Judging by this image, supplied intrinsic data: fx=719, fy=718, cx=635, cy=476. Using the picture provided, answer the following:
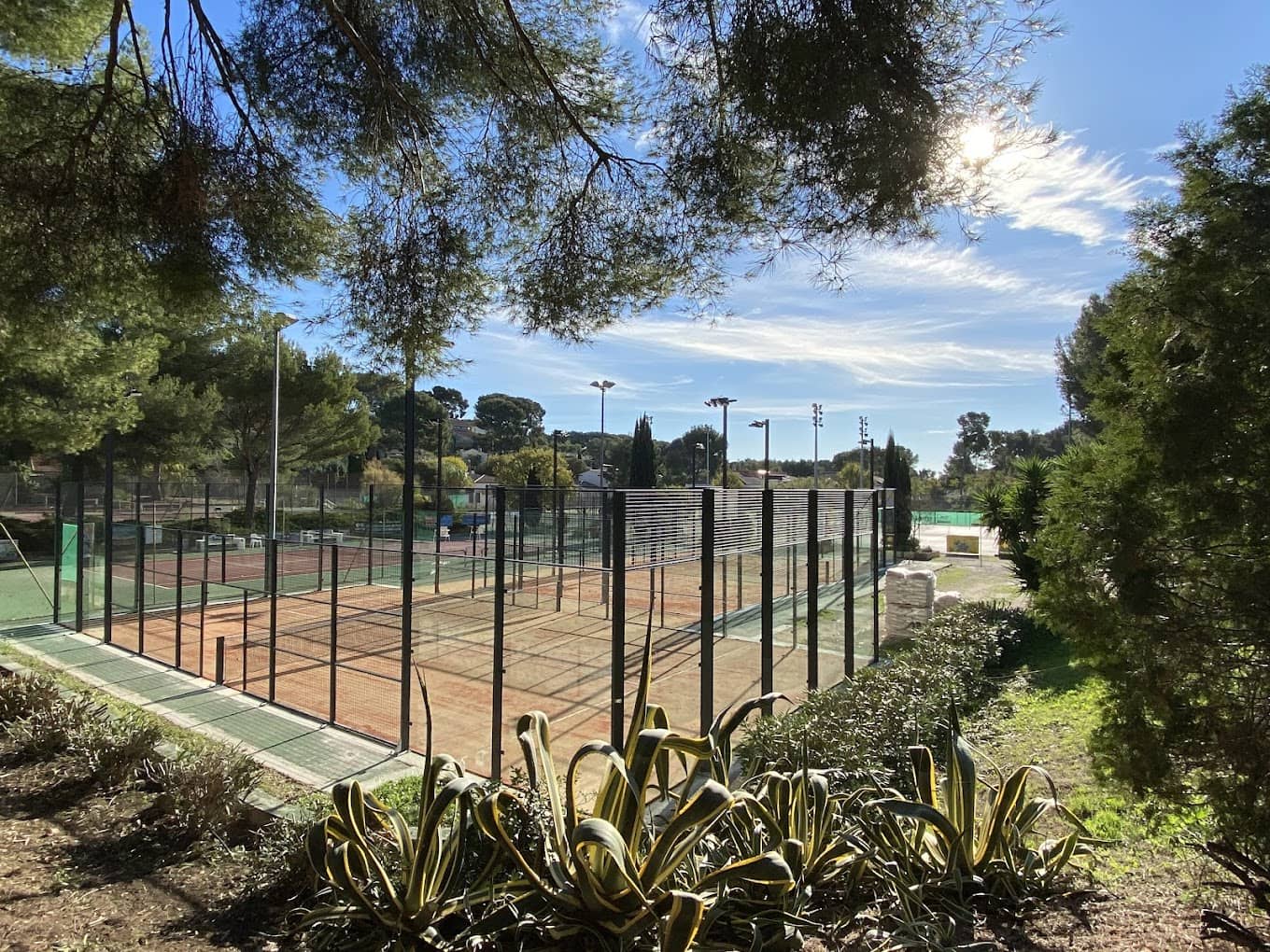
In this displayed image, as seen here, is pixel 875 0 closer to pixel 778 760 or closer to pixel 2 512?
pixel 778 760

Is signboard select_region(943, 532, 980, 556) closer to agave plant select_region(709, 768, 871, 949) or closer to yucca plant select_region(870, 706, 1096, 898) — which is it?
yucca plant select_region(870, 706, 1096, 898)

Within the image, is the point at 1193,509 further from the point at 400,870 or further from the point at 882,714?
the point at 882,714

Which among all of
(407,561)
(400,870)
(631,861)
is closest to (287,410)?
(407,561)

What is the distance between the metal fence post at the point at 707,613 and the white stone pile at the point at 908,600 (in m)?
5.48

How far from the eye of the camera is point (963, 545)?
88.4 ft

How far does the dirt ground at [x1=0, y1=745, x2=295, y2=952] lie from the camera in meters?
2.08

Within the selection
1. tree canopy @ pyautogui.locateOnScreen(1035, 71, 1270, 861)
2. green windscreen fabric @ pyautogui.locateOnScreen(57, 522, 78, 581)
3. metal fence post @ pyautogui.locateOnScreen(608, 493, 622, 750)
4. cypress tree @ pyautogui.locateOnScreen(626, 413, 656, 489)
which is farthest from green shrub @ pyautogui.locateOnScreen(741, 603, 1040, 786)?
cypress tree @ pyautogui.locateOnScreen(626, 413, 656, 489)

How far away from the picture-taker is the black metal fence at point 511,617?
5645 millimetres

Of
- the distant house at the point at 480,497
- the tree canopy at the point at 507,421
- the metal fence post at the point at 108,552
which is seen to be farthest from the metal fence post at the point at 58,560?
the tree canopy at the point at 507,421

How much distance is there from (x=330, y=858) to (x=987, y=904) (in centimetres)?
178

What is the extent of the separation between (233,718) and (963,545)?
84.2 feet

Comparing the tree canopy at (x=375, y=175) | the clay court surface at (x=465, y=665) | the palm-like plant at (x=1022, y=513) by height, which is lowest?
the clay court surface at (x=465, y=665)

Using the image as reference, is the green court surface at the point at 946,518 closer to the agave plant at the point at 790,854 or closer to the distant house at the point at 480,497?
the distant house at the point at 480,497

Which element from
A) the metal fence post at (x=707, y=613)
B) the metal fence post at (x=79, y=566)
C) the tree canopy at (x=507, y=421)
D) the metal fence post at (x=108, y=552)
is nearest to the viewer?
the metal fence post at (x=707, y=613)
